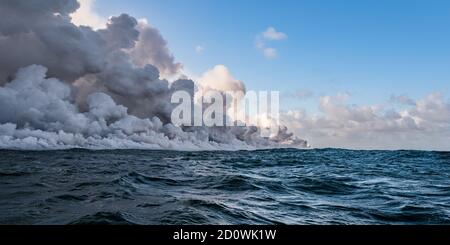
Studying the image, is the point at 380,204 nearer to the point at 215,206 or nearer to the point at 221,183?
the point at 215,206

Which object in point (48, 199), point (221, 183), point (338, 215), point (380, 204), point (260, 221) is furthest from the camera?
point (221, 183)

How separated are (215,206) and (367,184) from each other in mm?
13084

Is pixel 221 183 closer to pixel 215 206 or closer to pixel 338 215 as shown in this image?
pixel 215 206

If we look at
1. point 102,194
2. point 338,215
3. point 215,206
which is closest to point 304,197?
point 338,215

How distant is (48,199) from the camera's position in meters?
13.9

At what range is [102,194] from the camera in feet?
49.8
